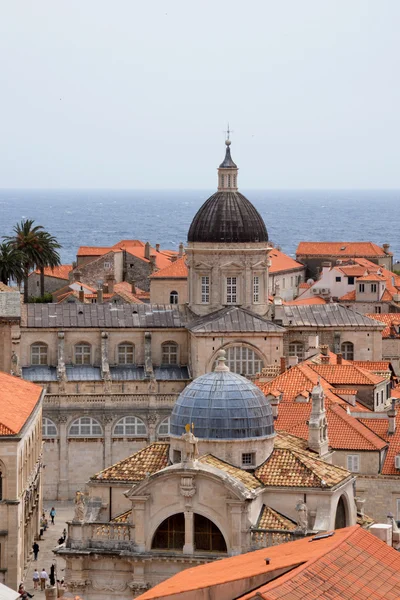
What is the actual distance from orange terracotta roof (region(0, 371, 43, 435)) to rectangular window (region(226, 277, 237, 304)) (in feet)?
50.0

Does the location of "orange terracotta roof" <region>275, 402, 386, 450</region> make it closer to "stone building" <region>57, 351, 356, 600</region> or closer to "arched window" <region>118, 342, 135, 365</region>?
"stone building" <region>57, 351, 356, 600</region>

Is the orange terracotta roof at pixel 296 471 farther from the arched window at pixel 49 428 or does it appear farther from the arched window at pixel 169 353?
the arched window at pixel 169 353

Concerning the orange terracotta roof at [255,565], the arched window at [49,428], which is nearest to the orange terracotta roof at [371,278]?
the arched window at [49,428]

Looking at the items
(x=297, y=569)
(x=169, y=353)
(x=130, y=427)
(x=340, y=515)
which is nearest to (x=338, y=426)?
(x=340, y=515)

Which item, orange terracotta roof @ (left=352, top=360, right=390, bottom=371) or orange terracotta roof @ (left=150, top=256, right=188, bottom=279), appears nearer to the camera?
orange terracotta roof @ (left=352, top=360, right=390, bottom=371)

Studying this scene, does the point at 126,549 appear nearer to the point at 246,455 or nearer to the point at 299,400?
the point at 246,455

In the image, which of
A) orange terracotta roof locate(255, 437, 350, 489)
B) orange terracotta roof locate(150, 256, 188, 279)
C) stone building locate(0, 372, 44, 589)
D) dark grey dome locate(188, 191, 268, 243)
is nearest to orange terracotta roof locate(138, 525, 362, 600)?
orange terracotta roof locate(255, 437, 350, 489)

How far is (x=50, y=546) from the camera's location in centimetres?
9031

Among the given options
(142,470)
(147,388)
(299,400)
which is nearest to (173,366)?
(147,388)

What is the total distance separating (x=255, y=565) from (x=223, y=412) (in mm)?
12864

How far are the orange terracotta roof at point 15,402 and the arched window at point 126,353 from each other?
12.5 meters

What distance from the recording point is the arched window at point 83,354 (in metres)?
112

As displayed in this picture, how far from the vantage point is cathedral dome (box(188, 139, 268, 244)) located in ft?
365

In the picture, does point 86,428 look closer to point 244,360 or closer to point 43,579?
point 244,360
